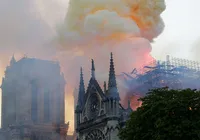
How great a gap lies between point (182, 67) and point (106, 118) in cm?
1864

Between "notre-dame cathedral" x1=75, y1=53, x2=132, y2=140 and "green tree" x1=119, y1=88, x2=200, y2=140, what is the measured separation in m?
22.6

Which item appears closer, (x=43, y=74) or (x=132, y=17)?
(x=132, y=17)

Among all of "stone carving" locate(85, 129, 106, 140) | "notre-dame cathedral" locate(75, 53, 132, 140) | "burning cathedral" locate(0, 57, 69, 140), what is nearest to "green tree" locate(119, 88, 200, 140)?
"notre-dame cathedral" locate(75, 53, 132, 140)

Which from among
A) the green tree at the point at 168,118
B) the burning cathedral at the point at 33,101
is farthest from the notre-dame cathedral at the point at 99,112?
the burning cathedral at the point at 33,101

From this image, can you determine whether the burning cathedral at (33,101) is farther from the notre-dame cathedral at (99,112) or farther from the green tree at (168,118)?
the green tree at (168,118)

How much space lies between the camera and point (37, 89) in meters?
150

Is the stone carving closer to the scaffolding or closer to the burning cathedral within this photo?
the scaffolding

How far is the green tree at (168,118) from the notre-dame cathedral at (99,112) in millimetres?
22594

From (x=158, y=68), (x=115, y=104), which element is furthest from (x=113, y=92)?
(x=158, y=68)

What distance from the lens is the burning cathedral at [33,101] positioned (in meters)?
146

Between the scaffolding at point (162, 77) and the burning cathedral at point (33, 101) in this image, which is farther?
the burning cathedral at point (33, 101)

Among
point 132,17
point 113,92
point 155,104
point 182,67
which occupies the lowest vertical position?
point 155,104

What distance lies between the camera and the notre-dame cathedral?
85.2 metres

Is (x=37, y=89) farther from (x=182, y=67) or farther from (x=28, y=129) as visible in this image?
(x=182, y=67)
